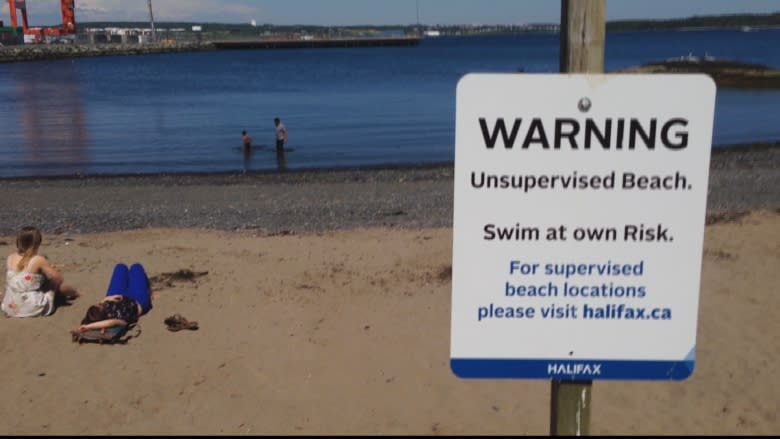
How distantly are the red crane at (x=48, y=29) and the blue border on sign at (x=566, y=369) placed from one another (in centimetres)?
18549

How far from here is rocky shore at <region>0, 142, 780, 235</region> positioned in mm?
12445

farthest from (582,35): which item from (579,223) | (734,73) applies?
(734,73)

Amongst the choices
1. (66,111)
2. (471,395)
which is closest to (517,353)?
(471,395)

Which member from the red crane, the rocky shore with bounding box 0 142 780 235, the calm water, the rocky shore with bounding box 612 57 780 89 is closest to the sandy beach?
the rocky shore with bounding box 0 142 780 235

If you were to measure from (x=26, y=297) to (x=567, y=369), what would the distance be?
6.49 meters

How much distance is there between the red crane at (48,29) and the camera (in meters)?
160

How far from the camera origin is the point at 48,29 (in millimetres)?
174750

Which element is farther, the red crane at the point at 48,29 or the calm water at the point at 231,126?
the red crane at the point at 48,29

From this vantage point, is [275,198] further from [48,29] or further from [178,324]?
[48,29]

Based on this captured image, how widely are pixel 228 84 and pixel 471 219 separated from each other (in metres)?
72.3

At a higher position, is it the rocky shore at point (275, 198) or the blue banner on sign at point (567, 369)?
the blue banner on sign at point (567, 369)

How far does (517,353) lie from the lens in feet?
6.96

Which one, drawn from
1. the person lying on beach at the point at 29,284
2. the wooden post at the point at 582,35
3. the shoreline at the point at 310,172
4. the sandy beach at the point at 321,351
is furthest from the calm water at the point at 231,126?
the wooden post at the point at 582,35

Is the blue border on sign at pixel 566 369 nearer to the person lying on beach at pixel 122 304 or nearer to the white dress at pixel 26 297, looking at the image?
the person lying on beach at pixel 122 304
